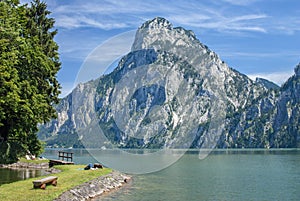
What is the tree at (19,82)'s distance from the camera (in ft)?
109

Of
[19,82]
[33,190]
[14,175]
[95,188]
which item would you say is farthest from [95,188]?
[14,175]

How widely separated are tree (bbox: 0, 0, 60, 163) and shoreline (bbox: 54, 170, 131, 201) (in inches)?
368

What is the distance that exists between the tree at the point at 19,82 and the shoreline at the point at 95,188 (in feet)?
30.7

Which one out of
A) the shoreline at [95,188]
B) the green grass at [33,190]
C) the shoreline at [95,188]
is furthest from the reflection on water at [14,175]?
the shoreline at [95,188]

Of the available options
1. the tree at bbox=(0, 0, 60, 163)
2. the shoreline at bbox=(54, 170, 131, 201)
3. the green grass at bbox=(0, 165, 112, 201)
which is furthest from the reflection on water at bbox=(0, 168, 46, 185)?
the shoreline at bbox=(54, 170, 131, 201)

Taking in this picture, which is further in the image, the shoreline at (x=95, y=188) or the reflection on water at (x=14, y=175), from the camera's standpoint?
the reflection on water at (x=14, y=175)

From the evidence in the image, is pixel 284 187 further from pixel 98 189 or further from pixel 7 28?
pixel 7 28

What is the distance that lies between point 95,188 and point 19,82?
16.0 metres

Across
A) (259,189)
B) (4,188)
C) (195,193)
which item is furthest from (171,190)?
(4,188)

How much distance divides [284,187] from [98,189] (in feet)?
92.5

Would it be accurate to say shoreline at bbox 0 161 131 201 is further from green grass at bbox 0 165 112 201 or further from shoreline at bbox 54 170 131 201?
green grass at bbox 0 165 112 201

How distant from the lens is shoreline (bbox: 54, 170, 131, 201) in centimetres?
3557

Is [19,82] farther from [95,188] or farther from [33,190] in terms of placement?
[95,188]

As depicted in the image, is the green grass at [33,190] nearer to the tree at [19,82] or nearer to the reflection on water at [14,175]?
the tree at [19,82]
